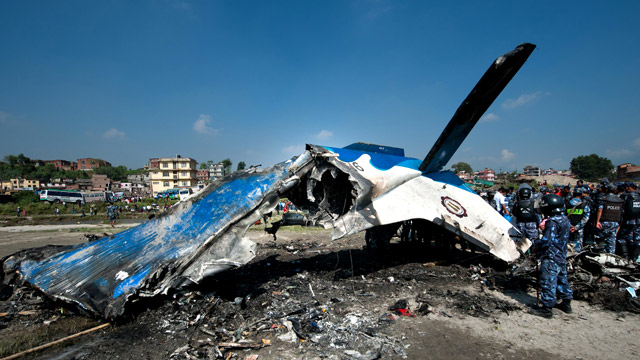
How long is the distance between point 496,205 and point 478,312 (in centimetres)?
784

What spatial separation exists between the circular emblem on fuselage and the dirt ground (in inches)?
67.7

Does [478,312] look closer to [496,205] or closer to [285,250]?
[285,250]

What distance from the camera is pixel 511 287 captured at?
6.64 metres

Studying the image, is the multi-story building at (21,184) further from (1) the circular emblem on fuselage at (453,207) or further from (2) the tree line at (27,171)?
(1) the circular emblem on fuselage at (453,207)

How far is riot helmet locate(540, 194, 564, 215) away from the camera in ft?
17.6

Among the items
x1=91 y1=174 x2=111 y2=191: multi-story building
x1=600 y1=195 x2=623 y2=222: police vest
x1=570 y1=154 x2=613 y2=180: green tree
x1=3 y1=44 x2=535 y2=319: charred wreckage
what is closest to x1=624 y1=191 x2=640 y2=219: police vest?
x1=600 y1=195 x2=623 y2=222: police vest

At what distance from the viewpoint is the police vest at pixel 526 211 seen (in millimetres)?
8141

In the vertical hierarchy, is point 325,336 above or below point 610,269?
below

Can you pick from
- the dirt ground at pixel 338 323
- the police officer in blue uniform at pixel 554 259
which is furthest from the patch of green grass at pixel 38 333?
the police officer in blue uniform at pixel 554 259

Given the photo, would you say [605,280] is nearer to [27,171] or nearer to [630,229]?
[630,229]

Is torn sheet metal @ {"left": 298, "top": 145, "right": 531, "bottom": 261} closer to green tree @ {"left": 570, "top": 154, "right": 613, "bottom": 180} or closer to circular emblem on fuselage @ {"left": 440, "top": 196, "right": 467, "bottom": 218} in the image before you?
circular emblem on fuselage @ {"left": 440, "top": 196, "right": 467, "bottom": 218}

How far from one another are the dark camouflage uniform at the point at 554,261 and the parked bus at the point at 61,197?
5436cm

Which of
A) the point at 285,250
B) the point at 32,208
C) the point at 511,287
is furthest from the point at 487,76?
the point at 32,208

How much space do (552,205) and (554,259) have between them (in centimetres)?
106
